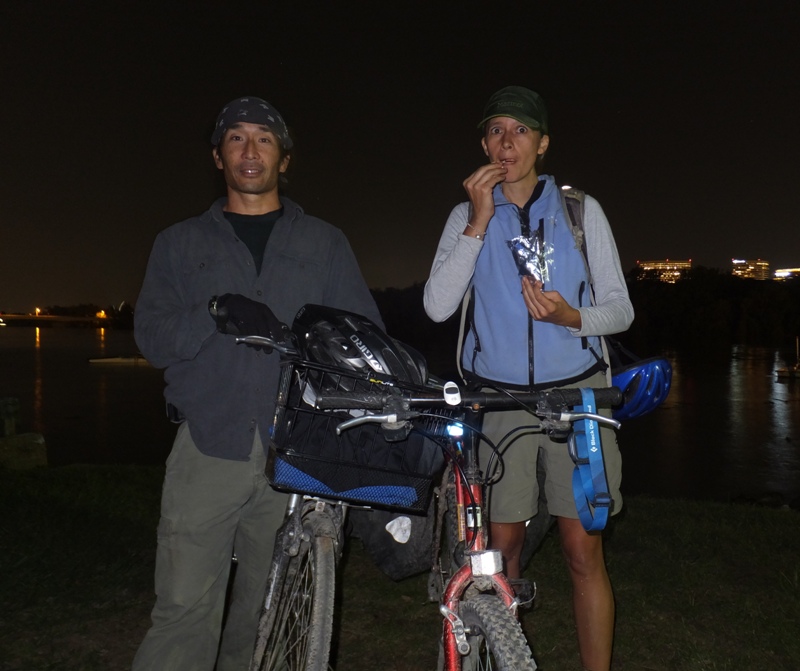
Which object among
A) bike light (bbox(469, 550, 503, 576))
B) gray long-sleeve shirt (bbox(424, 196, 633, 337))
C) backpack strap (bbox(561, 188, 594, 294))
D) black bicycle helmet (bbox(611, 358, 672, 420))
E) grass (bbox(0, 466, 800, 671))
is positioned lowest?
grass (bbox(0, 466, 800, 671))

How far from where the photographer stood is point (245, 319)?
215cm

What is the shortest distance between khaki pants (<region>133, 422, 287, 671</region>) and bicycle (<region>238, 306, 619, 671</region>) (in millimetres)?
360

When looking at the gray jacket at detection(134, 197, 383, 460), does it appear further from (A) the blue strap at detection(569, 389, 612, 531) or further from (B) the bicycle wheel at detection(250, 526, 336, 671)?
(A) the blue strap at detection(569, 389, 612, 531)

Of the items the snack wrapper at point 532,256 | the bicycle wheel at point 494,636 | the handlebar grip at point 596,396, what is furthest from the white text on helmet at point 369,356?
the snack wrapper at point 532,256

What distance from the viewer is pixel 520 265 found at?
2783 mm

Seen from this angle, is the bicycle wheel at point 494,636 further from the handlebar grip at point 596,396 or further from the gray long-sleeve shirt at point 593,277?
the gray long-sleeve shirt at point 593,277

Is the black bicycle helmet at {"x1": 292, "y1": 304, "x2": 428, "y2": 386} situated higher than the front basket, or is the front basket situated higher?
the black bicycle helmet at {"x1": 292, "y1": 304, "x2": 428, "y2": 386}

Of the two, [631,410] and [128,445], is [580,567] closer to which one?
[631,410]

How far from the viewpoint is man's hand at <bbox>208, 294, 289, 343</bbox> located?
213 centimetres

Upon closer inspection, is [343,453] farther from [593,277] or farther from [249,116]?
[249,116]

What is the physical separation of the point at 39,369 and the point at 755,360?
37038 millimetres

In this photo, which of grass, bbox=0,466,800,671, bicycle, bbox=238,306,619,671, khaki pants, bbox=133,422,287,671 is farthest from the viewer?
grass, bbox=0,466,800,671

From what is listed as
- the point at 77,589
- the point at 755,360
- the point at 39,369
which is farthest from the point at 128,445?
the point at 755,360

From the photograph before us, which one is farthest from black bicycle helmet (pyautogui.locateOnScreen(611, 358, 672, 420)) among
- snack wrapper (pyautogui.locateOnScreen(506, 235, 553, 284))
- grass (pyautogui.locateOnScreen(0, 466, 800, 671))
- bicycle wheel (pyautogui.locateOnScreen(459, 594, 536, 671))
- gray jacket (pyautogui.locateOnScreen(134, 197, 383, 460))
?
Answer: grass (pyautogui.locateOnScreen(0, 466, 800, 671))
